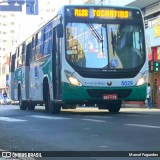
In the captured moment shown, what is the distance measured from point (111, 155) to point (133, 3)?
28614 millimetres

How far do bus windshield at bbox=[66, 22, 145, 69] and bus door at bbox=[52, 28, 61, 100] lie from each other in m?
0.66

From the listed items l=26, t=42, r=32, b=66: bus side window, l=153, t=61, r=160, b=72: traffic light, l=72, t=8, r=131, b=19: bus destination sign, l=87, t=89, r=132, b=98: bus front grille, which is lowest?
l=87, t=89, r=132, b=98: bus front grille

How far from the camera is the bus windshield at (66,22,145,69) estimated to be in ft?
51.2

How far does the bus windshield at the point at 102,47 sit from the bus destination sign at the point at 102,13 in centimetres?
35

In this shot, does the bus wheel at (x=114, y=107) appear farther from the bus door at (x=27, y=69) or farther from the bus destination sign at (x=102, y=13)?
the bus door at (x=27, y=69)

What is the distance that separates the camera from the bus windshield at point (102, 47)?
51.2 feet

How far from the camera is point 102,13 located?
1625cm

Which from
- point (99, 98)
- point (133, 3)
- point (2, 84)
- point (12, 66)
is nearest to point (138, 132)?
point (99, 98)

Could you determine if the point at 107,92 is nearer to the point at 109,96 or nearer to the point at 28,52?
the point at 109,96

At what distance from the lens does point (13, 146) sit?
8.26m

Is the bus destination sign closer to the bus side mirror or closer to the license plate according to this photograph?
the bus side mirror

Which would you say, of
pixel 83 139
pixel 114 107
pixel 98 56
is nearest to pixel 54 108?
pixel 114 107

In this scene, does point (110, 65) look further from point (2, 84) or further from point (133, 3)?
point (2, 84)

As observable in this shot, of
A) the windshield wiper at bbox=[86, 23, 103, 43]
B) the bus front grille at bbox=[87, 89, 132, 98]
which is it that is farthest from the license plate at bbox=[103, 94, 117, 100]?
the windshield wiper at bbox=[86, 23, 103, 43]
